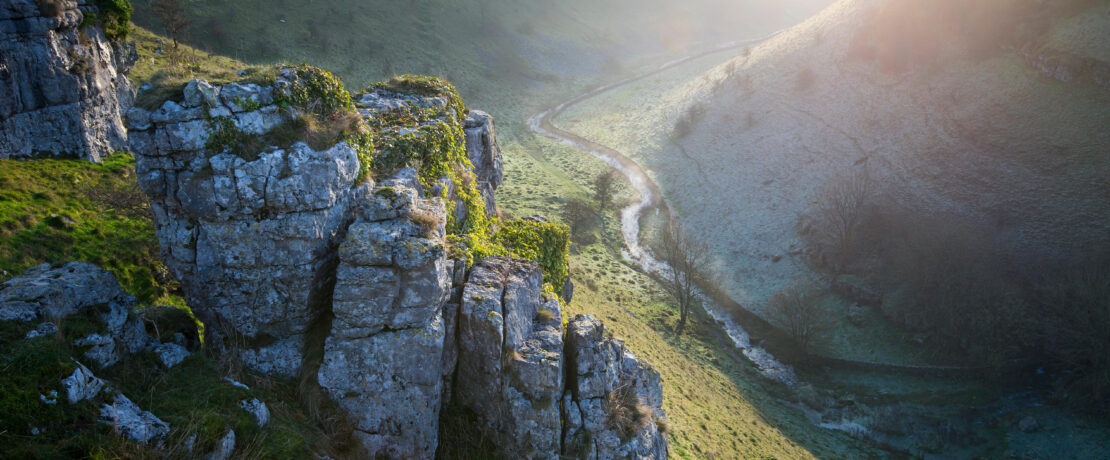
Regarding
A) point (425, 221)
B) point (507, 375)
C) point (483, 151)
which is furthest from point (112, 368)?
point (483, 151)

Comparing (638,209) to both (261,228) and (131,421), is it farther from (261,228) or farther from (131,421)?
(131,421)

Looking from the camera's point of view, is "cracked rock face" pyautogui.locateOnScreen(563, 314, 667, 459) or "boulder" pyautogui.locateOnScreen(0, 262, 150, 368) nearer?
"boulder" pyautogui.locateOnScreen(0, 262, 150, 368)

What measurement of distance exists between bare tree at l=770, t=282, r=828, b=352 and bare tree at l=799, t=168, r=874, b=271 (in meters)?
3.67

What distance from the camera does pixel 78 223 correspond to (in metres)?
16.3

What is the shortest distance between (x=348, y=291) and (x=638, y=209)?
1654 inches

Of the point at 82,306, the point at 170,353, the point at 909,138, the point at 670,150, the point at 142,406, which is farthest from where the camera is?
the point at 670,150

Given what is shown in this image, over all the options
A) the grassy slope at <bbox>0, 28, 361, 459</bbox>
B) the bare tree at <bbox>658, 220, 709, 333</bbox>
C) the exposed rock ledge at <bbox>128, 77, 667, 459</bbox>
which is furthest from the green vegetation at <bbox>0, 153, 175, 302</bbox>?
the bare tree at <bbox>658, 220, 709, 333</bbox>

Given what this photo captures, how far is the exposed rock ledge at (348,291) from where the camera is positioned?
1054 cm

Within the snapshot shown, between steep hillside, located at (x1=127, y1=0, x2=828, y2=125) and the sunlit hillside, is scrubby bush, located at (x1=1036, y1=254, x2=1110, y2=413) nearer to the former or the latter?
the sunlit hillside

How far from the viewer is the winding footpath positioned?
33.7 metres

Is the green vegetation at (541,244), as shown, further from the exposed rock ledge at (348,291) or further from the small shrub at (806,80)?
the small shrub at (806,80)

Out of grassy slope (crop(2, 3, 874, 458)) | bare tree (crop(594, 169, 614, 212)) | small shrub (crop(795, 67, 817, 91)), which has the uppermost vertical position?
small shrub (crop(795, 67, 817, 91))

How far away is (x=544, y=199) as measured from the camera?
46188mm

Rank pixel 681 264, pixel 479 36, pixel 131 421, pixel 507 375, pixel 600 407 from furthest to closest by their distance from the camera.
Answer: pixel 479 36 → pixel 681 264 → pixel 600 407 → pixel 507 375 → pixel 131 421
